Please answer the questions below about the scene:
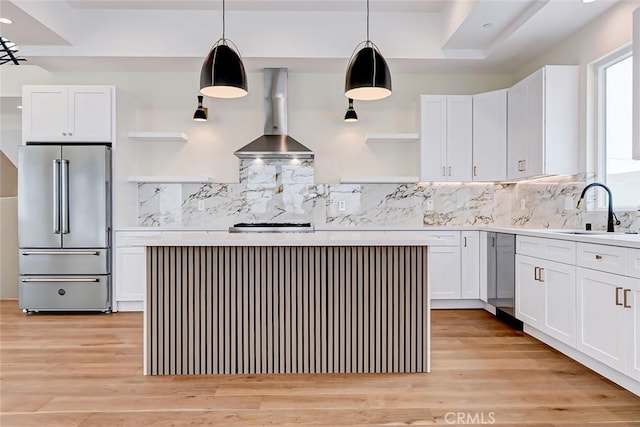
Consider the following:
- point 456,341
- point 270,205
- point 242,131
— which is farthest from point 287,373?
point 242,131

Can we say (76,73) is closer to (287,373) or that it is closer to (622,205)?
(287,373)

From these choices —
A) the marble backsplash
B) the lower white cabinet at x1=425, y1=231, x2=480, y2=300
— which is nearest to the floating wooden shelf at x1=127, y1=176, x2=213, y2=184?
the marble backsplash

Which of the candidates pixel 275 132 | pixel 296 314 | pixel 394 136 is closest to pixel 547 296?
pixel 296 314

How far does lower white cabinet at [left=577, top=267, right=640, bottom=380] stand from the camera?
2430mm

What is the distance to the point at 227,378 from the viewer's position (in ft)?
9.14

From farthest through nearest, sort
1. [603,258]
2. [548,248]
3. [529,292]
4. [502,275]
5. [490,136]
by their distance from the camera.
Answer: [490,136]
[502,275]
[529,292]
[548,248]
[603,258]

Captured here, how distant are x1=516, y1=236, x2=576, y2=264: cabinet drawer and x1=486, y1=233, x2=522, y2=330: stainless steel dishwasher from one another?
17cm

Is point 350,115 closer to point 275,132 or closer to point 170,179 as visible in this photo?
point 275,132

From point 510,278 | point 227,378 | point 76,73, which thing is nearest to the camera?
point 227,378

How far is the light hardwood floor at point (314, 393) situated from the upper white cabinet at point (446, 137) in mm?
2124

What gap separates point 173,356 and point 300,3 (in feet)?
11.1

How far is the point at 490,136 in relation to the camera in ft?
16.0

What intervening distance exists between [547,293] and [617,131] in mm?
1500

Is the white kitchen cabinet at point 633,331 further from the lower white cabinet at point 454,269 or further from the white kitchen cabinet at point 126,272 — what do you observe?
the white kitchen cabinet at point 126,272
